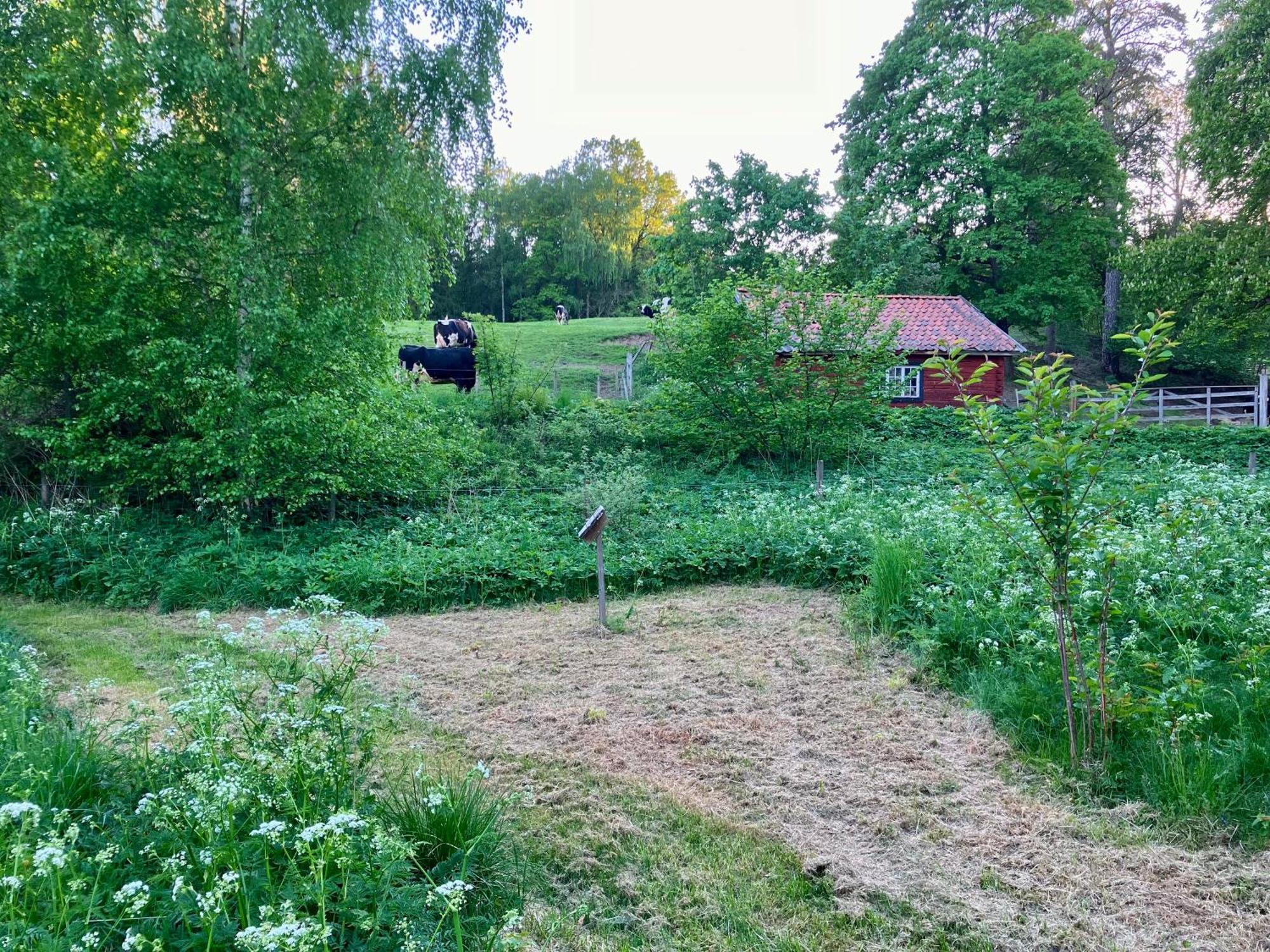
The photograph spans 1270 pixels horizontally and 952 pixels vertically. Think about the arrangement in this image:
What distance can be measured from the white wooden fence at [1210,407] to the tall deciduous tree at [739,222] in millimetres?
11074

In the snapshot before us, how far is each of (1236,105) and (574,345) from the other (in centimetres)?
1848

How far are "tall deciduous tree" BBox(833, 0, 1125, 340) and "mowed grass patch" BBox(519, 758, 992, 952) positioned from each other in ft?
76.6

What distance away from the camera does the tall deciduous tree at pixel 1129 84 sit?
26469 millimetres

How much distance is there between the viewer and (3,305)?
27.0ft

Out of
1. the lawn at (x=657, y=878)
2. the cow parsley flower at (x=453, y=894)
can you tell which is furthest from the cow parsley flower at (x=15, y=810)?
the lawn at (x=657, y=878)

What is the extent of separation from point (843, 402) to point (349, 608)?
936 centimetres

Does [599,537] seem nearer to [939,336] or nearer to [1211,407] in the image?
[939,336]

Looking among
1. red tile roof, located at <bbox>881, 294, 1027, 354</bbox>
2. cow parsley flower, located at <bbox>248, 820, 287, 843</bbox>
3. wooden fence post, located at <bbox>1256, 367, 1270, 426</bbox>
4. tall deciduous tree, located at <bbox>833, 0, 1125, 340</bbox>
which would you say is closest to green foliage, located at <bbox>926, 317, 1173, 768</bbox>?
cow parsley flower, located at <bbox>248, 820, 287, 843</bbox>

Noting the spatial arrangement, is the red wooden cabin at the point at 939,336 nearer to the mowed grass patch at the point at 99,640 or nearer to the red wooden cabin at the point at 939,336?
the red wooden cabin at the point at 939,336

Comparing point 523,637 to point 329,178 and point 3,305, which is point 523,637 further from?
point 3,305

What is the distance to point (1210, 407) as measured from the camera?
20969 mm

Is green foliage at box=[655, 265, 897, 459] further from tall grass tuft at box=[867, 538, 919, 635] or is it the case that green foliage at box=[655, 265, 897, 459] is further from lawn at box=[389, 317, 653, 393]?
→ tall grass tuft at box=[867, 538, 919, 635]

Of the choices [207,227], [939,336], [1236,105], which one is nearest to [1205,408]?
[1236,105]

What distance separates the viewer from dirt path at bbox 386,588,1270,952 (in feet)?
9.22
